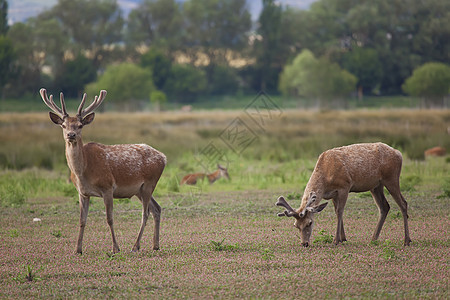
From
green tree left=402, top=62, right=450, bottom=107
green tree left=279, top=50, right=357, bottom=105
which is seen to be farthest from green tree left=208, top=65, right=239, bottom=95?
green tree left=402, top=62, right=450, bottom=107

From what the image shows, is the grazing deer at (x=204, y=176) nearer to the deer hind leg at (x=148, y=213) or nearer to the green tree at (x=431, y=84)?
the deer hind leg at (x=148, y=213)

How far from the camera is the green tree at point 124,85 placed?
83.3 metres

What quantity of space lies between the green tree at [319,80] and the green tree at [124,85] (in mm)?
19873

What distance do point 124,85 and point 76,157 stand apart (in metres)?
74.2

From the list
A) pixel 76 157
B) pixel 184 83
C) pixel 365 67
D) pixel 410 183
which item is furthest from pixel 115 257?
pixel 365 67

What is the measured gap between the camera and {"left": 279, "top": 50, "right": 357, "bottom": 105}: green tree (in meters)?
88.3

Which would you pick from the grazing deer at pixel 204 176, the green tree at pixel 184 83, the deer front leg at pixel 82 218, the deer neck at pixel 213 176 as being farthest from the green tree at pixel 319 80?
the deer front leg at pixel 82 218

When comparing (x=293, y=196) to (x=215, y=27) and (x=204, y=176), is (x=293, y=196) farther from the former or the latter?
(x=215, y=27)

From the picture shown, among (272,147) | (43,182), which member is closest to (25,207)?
(43,182)

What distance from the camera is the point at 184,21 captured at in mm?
120812

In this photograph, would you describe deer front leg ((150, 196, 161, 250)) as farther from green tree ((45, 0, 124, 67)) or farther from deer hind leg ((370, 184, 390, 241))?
green tree ((45, 0, 124, 67))

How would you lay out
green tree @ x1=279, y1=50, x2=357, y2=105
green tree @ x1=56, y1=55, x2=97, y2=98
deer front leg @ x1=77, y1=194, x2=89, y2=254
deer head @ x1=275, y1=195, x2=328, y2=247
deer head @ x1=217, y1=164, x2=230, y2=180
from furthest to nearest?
green tree @ x1=56, y1=55, x2=97, y2=98 → green tree @ x1=279, y1=50, x2=357, y2=105 → deer head @ x1=217, y1=164, x2=230, y2=180 → deer head @ x1=275, y1=195, x2=328, y2=247 → deer front leg @ x1=77, y1=194, x2=89, y2=254

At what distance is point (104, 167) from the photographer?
11023 mm

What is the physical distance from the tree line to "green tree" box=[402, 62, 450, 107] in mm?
496
